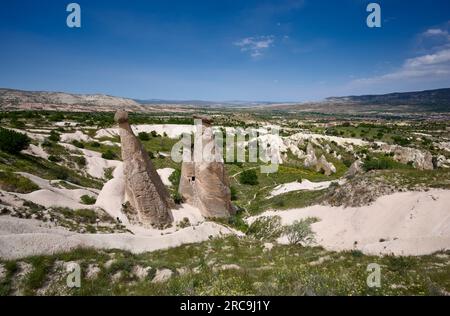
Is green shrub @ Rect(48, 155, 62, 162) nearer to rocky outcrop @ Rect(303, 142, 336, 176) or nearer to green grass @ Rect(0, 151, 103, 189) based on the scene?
green grass @ Rect(0, 151, 103, 189)

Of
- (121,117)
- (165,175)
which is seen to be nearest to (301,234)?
(121,117)

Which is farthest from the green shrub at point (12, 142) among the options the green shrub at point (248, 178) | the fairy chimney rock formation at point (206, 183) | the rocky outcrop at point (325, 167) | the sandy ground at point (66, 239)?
the rocky outcrop at point (325, 167)

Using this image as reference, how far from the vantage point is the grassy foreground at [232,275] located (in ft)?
27.5

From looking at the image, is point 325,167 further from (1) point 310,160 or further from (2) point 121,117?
(2) point 121,117

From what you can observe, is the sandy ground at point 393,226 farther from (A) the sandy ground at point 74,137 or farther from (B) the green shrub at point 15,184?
(A) the sandy ground at point 74,137

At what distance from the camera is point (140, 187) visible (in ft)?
62.8

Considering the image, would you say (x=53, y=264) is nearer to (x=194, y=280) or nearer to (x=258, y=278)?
(x=194, y=280)

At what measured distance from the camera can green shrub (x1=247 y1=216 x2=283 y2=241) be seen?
21266mm

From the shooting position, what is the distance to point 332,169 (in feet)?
173

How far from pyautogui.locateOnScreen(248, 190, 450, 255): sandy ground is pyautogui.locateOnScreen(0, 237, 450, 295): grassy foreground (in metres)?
1.83

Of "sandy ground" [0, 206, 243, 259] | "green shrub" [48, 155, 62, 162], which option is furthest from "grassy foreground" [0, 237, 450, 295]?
"green shrub" [48, 155, 62, 162]

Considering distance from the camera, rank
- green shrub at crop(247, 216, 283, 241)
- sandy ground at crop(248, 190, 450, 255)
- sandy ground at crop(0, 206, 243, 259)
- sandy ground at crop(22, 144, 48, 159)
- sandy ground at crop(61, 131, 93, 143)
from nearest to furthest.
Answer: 1. sandy ground at crop(0, 206, 243, 259)
2. sandy ground at crop(248, 190, 450, 255)
3. green shrub at crop(247, 216, 283, 241)
4. sandy ground at crop(22, 144, 48, 159)
5. sandy ground at crop(61, 131, 93, 143)

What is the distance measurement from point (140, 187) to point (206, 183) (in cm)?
501
